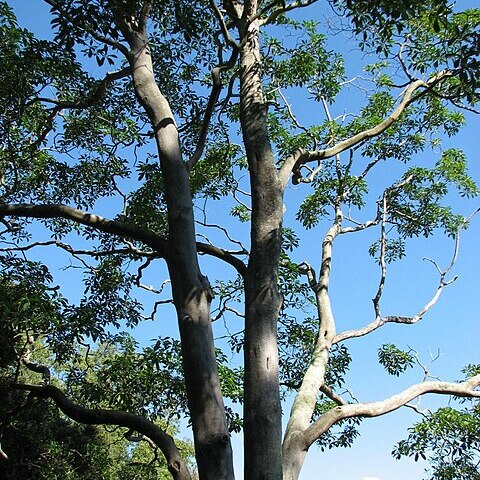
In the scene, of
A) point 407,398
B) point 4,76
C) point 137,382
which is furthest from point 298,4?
point 137,382

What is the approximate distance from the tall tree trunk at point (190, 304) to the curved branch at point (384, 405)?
874 mm

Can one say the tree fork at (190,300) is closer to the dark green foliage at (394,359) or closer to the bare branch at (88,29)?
the bare branch at (88,29)

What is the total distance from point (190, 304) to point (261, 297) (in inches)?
19.6

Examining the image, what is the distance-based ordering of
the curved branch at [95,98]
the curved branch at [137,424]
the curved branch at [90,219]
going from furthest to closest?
the curved branch at [95,98], the curved branch at [90,219], the curved branch at [137,424]

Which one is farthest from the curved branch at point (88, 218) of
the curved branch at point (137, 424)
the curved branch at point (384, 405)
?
the curved branch at point (384, 405)

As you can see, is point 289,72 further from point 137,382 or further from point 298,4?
point 137,382

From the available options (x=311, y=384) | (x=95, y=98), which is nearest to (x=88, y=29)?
(x=95, y=98)

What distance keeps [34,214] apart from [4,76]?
1945mm

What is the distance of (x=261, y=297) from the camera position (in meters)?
4.05

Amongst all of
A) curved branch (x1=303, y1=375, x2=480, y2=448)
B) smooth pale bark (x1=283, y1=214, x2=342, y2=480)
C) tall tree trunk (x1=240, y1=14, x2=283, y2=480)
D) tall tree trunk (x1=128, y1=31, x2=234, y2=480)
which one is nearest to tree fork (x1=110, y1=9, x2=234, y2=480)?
tall tree trunk (x1=128, y1=31, x2=234, y2=480)

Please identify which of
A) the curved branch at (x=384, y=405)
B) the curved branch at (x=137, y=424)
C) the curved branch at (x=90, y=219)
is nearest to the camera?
the curved branch at (x=137, y=424)

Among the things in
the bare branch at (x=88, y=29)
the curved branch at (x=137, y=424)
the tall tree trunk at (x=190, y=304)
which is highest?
the bare branch at (x=88, y=29)

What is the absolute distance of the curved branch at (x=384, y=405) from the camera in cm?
427

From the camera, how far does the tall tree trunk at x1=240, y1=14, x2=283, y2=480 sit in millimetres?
3625
